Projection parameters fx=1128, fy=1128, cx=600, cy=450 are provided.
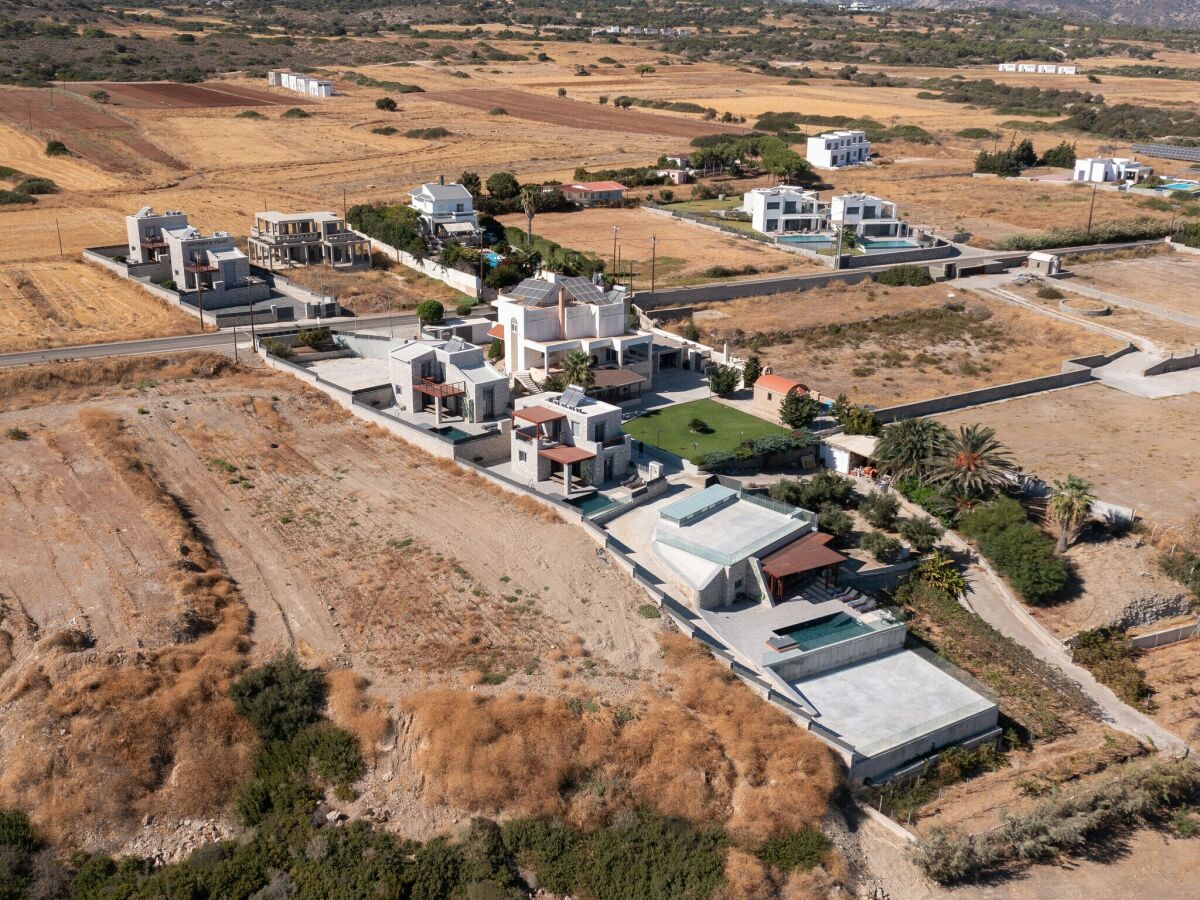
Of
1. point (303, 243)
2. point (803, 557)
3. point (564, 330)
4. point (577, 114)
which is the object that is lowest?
point (803, 557)

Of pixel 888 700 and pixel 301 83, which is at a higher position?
pixel 301 83

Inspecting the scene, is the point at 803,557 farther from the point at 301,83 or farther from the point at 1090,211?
the point at 301,83

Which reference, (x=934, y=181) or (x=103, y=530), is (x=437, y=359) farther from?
(x=934, y=181)

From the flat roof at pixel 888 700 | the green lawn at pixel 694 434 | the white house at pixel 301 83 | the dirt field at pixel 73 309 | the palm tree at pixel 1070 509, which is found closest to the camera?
the flat roof at pixel 888 700

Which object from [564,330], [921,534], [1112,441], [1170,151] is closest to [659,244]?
[564,330]

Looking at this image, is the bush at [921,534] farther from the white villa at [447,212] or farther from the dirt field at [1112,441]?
the white villa at [447,212]

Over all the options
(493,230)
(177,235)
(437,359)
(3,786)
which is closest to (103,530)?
(3,786)

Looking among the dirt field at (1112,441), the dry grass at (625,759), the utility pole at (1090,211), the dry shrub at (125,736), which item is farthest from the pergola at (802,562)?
the utility pole at (1090,211)
